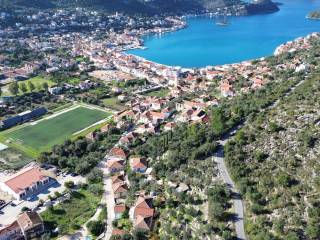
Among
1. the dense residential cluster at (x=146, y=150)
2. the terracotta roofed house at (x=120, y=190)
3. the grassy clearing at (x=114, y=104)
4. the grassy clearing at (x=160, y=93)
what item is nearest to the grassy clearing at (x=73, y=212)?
the dense residential cluster at (x=146, y=150)

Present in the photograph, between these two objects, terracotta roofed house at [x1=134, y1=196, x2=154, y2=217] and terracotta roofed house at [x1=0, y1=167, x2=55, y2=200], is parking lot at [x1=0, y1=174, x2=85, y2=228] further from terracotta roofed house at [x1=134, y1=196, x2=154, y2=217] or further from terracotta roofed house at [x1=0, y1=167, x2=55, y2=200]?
terracotta roofed house at [x1=134, y1=196, x2=154, y2=217]

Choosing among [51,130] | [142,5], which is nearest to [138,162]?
[51,130]

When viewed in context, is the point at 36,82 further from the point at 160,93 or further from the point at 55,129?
the point at 160,93

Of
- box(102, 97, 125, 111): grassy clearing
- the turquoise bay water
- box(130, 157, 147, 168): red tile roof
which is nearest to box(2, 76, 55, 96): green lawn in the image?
box(102, 97, 125, 111): grassy clearing

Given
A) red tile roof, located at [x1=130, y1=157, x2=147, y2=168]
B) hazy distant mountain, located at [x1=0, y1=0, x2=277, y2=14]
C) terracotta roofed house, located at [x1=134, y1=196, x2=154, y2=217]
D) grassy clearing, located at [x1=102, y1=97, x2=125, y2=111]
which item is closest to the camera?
terracotta roofed house, located at [x1=134, y1=196, x2=154, y2=217]

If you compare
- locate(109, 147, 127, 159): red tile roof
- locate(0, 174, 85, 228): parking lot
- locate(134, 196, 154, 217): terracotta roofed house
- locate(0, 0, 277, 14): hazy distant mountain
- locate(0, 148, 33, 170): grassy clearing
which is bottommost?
locate(0, 174, 85, 228): parking lot

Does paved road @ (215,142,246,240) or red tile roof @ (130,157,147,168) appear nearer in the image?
paved road @ (215,142,246,240)

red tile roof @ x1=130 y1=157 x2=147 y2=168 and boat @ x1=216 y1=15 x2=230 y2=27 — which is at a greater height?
boat @ x1=216 y1=15 x2=230 y2=27

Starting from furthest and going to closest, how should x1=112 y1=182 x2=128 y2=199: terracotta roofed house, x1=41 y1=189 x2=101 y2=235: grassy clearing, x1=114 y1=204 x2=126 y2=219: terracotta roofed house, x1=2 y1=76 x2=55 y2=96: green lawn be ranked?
x1=2 y1=76 x2=55 y2=96: green lawn
x1=112 y1=182 x2=128 y2=199: terracotta roofed house
x1=41 y1=189 x2=101 y2=235: grassy clearing
x1=114 y1=204 x2=126 y2=219: terracotta roofed house
